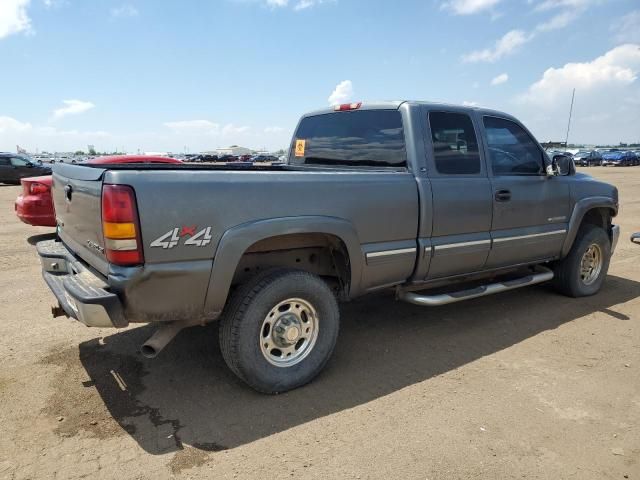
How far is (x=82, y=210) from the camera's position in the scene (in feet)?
9.85

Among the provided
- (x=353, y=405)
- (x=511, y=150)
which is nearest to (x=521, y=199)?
(x=511, y=150)

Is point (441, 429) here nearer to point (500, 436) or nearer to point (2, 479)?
point (500, 436)

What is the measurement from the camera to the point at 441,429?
2.80 meters

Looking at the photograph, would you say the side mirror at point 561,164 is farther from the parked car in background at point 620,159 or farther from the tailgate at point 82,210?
the parked car in background at point 620,159

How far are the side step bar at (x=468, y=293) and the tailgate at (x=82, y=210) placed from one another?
2283 mm

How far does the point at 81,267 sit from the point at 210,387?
118 centimetres

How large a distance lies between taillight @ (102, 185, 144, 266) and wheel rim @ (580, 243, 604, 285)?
479cm

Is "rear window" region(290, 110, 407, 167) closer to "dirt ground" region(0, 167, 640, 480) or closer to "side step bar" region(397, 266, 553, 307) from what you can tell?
"side step bar" region(397, 266, 553, 307)

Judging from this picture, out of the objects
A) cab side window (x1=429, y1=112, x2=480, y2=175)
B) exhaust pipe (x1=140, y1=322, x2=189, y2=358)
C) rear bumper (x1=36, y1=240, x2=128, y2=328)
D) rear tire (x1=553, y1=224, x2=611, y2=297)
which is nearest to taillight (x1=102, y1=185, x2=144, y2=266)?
rear bumper (x1=36, y1=240, x2=128, y2=328)

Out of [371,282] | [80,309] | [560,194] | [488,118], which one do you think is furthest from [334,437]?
[560,194]

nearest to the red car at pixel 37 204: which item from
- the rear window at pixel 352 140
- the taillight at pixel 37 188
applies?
the taillight at pixel 37 188

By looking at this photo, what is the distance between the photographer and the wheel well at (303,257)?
3.22 m

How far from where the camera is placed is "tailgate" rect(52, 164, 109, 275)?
2.74m

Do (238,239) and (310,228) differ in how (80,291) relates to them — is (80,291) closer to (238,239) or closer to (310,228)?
(238,239)
